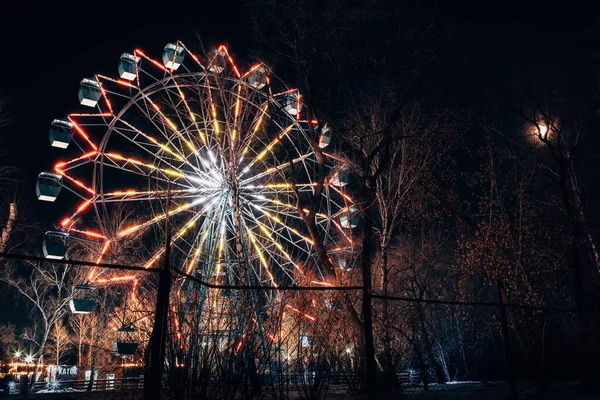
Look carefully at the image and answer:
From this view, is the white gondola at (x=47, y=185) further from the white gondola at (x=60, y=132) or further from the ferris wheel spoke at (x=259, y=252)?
the ferris wheel spoke at (x=259, y=252)

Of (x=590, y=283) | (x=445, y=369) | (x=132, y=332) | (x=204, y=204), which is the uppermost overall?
(x=204, y=204)

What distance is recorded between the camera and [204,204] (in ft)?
55.6

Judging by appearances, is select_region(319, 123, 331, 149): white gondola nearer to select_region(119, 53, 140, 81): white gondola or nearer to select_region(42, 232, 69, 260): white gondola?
select_region(119, 53, 140, 81): white gondola

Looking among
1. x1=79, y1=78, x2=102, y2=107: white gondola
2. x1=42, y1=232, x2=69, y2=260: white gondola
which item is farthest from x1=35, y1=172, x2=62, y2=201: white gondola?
x1=79, y1=78, x2=102, y2=107: white gondola

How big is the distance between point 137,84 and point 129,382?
508 inches

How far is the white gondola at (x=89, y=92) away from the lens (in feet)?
58.5

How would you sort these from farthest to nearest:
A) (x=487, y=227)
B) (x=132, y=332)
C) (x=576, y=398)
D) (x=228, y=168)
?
(x=228, y=168) → (x=487, y=227) → (x=576, y=398) → (x=132, y=332)

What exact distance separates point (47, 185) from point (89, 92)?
350 centimetres

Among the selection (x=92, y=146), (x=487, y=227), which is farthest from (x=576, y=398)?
(x=92, y=146)

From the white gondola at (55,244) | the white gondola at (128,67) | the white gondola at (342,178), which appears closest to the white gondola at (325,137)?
the white gondola at (342,178)

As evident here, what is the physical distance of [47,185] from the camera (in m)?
17.5

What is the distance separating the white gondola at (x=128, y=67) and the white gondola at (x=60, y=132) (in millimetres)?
2554

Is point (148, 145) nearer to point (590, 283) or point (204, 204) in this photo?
point (204, 204)

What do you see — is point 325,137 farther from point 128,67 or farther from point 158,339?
point 158,339
